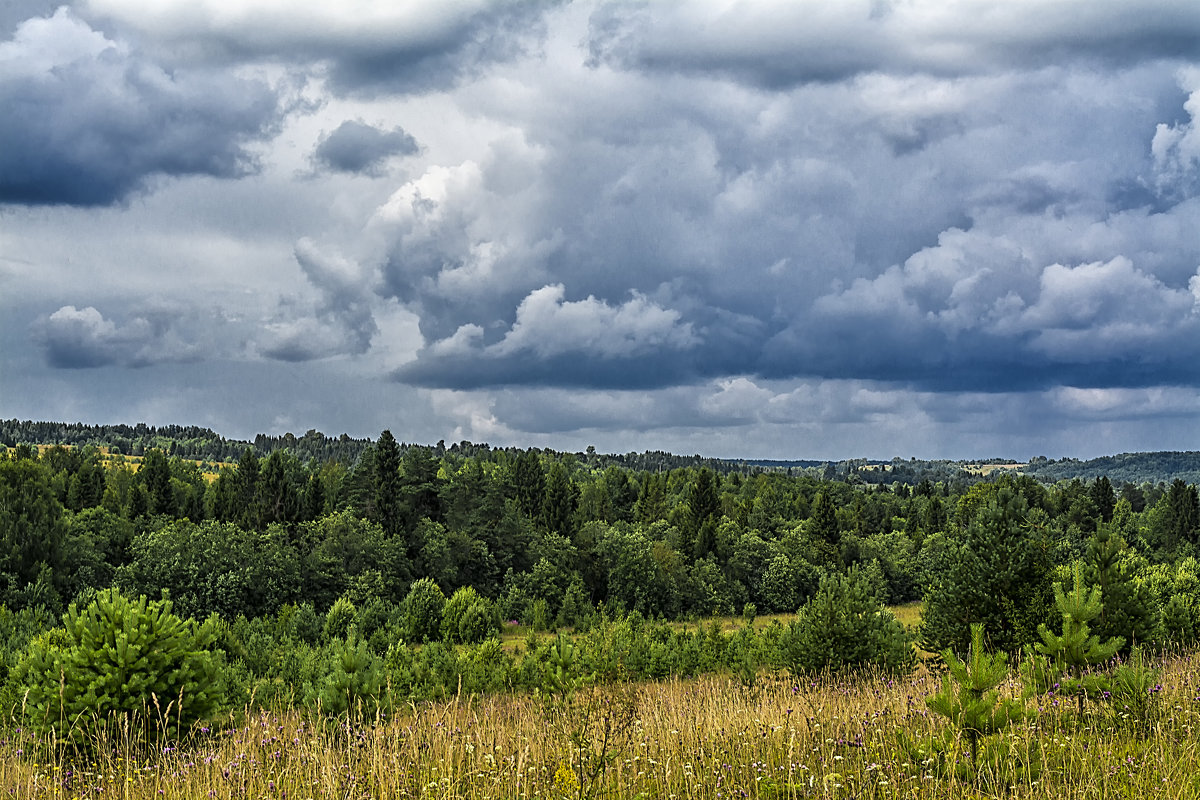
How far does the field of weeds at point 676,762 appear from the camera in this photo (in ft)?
23.1

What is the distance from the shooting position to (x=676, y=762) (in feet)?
26.7

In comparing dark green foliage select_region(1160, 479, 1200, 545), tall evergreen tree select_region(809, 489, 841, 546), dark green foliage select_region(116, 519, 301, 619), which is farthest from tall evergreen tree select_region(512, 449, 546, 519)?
dark green foliage select_region(1160, 479, 1200, 545)

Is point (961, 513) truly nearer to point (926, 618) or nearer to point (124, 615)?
point (926, 618)

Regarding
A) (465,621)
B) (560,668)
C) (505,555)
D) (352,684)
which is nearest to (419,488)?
(505,555)

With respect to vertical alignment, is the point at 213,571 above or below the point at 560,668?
below

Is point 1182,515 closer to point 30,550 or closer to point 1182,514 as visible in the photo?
point 1182,514

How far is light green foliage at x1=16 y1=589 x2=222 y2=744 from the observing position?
38.2 ft

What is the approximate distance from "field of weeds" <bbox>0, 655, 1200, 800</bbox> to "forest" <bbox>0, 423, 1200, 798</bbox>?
0.07 metres

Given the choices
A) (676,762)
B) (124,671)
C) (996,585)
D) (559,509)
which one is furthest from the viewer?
(559,509)

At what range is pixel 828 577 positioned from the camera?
22016 mm

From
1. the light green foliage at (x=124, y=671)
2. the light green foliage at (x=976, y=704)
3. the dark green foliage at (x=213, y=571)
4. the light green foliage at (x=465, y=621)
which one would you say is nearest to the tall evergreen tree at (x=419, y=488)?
the dark green foliage at (x=213, y=571)

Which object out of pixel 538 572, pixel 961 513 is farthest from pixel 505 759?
pixel 961 513

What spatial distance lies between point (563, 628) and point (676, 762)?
6512 cm

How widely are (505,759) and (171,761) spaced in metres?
4.73
